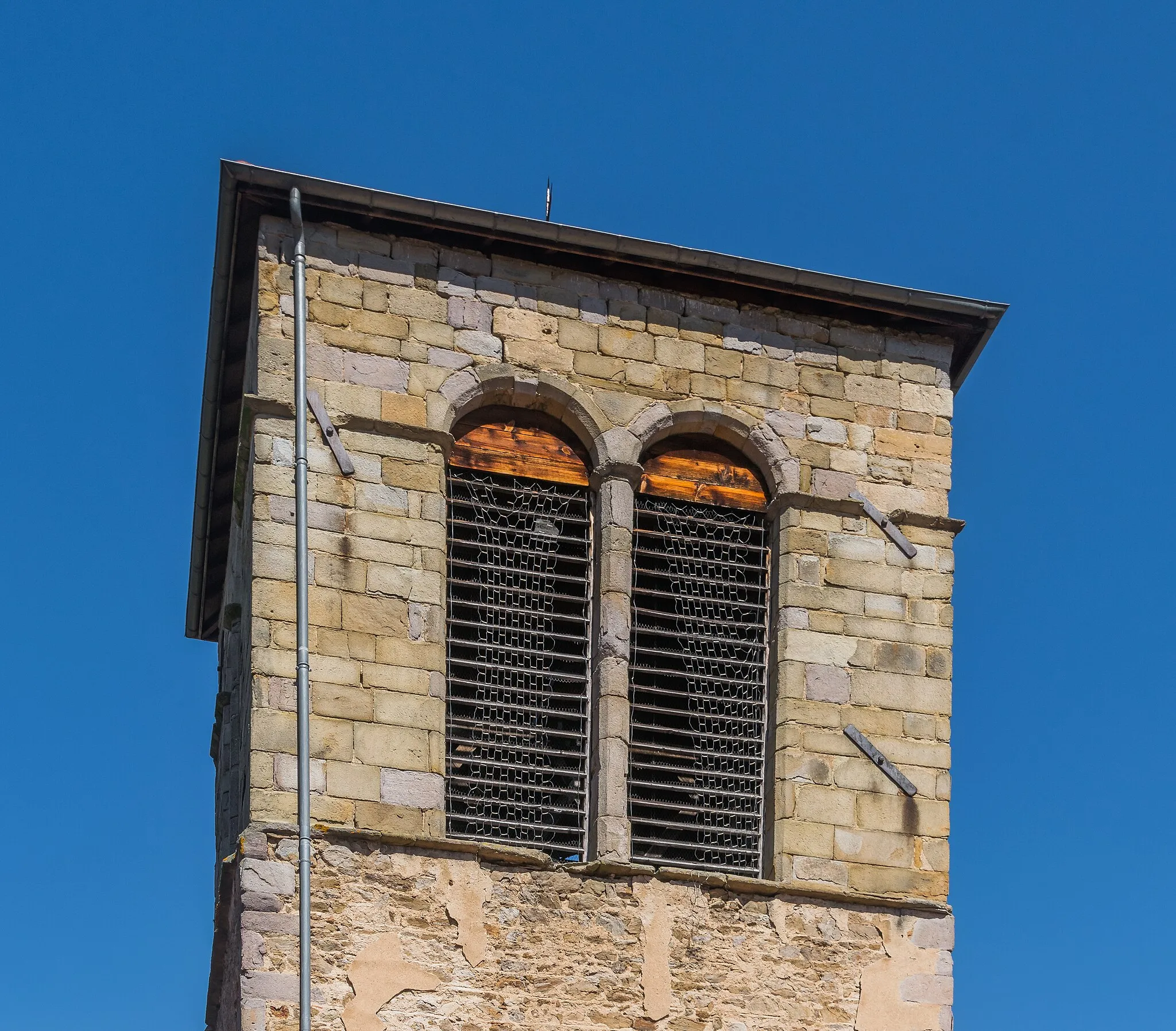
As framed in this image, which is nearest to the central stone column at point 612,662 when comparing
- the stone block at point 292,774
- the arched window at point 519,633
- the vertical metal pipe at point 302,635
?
the arched window at point 519,633

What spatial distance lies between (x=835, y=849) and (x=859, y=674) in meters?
1.15

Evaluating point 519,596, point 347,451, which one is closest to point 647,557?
point 519,596

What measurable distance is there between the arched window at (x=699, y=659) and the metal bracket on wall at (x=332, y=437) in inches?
74.8

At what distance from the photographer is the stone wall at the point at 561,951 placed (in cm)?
1581

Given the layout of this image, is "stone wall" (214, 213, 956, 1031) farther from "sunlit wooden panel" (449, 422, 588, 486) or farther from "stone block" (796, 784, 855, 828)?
"sunlit wooden panel" (449, 422, 588, 486)

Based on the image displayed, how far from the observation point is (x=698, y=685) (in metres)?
17.5

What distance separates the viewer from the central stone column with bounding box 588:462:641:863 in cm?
1680

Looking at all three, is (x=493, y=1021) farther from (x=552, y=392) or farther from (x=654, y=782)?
(x=552, y=392)

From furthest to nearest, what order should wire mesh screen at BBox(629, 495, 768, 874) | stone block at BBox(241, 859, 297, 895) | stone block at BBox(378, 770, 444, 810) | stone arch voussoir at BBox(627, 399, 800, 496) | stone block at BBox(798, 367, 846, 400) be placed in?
stone block at BBox(798, 367, 846, 400) < stone arch voussoir at BBox(627, 399, 800, 496) < wire mesh screen at BBox(629, 495, 768, 874) < stone block at BBox(378, 770, 444, 810) < stone block at BBox(241, 859, 297, 895)

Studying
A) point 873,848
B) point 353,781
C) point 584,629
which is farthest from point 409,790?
point 873,848

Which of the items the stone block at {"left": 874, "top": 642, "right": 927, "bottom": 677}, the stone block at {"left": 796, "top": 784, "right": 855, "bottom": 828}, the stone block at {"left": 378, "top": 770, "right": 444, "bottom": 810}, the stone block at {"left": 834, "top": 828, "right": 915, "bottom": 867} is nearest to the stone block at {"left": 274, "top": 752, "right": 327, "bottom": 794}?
the stone block at {"left": 378, "top": 770, "right": 444, "bottom": 810}

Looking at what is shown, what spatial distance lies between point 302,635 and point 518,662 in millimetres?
1521

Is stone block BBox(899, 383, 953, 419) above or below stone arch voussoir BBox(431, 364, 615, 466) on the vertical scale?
above

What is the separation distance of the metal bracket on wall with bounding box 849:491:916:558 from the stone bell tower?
0.02m
